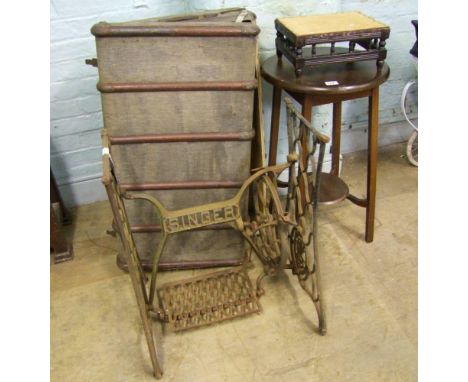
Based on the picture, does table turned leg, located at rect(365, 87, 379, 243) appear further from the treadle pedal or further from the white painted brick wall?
the treadle pedal

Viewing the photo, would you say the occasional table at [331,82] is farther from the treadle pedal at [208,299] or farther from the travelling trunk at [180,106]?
the treadle pedal at [208,299]

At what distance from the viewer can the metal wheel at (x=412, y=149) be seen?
2330mm

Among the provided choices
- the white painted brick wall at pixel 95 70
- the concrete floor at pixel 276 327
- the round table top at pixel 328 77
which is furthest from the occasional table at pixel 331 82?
the concrete floor at pixel 276 327

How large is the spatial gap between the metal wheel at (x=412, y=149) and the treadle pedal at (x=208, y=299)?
126cm

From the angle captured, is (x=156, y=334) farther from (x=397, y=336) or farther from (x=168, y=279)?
(x=397, y=336)

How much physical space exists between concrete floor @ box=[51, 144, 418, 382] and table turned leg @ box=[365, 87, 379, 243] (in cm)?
11

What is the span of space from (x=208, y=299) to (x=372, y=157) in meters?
0.85

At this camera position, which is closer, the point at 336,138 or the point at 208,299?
the point at 208,299

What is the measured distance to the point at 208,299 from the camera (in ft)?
5.28

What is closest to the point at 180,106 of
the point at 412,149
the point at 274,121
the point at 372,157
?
the point at 274,121

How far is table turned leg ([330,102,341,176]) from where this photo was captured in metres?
1.90

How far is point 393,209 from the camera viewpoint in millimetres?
2078

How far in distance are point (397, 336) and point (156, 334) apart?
2.84ft

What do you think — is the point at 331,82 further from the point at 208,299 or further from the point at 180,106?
the point at 208,299
